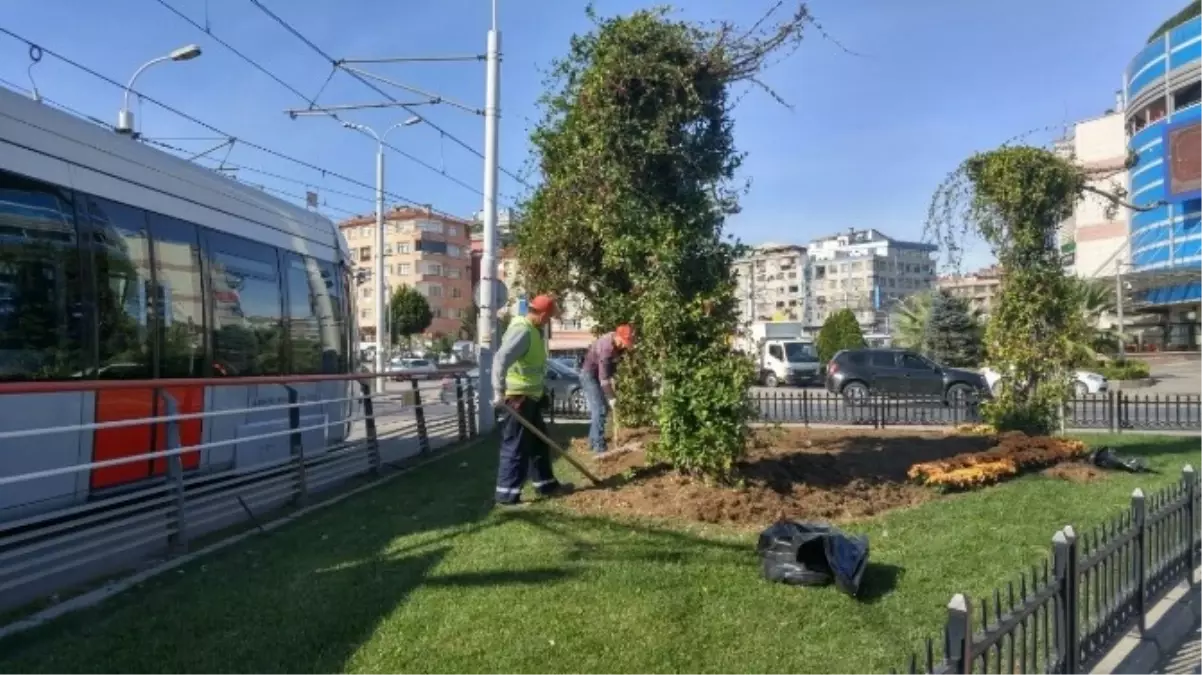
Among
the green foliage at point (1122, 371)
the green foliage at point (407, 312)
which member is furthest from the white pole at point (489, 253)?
the green foliage at point (407, 312)

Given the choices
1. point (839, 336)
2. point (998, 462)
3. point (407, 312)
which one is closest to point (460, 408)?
point (998, 462)

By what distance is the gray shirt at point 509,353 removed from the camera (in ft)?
24.6

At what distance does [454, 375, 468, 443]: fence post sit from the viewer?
1313 centimetres

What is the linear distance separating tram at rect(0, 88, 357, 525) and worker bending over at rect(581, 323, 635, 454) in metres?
2.89

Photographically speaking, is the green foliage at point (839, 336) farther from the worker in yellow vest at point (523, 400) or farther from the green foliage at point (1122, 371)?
the worker in yellow vest at point (523, 400)

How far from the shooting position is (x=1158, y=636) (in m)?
4.98

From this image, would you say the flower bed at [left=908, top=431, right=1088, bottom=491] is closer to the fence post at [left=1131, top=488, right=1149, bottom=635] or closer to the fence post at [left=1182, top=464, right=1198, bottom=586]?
the fence post at [left=1182, top=464, right=1198, bottom=586]

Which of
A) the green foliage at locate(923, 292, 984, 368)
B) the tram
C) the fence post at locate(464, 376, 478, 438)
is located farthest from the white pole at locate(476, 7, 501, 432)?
the green foliage at locate(923, 292, 984, 368)

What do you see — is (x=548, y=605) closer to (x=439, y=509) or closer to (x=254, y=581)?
(x=254, y=581)

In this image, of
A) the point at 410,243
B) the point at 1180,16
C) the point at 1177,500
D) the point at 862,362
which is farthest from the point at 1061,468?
the point at 410,243

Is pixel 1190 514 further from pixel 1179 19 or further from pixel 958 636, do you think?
pixel 1179 19

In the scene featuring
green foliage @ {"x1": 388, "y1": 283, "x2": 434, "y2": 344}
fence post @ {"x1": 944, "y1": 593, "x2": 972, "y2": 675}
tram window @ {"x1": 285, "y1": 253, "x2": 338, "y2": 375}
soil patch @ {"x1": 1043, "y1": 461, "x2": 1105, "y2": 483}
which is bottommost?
soil patch @ {"x1": 1043, "y1": 461, "x2": 1105, "y2": 483}

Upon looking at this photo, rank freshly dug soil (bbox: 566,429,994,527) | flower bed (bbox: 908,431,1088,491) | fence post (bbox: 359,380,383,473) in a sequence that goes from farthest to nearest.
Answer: fence post (bbox: 359,380,383,473) → flower bed (bbox: 908,431,1088,491) → freshly dug soil (bbox: 566,429,994,527)

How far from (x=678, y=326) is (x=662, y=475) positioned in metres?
1.32
